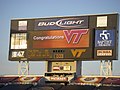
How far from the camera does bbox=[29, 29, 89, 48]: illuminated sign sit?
962cm

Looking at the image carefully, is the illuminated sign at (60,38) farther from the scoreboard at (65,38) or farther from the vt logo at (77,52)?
the vt logo at (77,52)

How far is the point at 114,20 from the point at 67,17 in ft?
4.26

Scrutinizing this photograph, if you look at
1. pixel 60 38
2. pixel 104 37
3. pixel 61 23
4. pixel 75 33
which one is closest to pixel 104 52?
pixel 104 37

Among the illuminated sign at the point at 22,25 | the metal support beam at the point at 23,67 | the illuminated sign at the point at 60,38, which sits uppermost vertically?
the illuminated sign at the point at 22,25

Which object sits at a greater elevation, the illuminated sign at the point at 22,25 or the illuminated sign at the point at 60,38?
the illuminated sign at the point at 22,25

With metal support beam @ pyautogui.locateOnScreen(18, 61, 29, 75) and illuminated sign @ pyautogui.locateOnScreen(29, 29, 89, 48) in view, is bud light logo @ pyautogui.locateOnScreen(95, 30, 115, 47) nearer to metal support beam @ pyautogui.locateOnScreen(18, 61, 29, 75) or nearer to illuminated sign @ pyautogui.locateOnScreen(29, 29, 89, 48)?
illuminated sign @ pyautogui.locateOnScreen(29, 29, 89, 48)

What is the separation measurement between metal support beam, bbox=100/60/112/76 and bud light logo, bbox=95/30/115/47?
485mm

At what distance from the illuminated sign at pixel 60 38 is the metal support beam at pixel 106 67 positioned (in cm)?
65

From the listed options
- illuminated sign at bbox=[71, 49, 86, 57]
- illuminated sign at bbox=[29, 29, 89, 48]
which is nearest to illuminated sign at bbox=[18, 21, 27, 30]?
illuminated sign at bbox=[29, 29, 89, 48]

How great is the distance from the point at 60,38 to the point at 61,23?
42 centimetres

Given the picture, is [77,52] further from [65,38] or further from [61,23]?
[61,23]

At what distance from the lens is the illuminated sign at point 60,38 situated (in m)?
9.62

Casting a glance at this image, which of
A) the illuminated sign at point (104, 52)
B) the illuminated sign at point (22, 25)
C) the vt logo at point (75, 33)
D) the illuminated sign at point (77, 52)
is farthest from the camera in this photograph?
the illuminated sign at point (22, 25)

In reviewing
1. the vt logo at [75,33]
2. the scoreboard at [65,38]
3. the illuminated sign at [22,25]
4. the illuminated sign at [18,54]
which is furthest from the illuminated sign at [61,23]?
the illuminated sign at [18,54]
